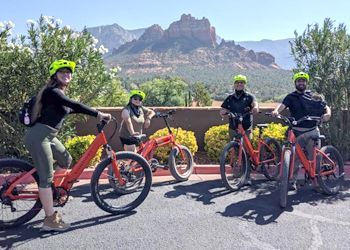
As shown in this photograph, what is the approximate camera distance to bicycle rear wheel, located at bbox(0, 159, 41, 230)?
4.70 m

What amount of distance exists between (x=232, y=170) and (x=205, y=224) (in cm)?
154

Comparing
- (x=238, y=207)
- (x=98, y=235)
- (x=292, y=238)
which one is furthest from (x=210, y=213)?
(x=98, y=235)

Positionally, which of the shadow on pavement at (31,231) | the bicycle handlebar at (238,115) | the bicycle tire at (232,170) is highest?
the bicycle handlebar at (238,115)

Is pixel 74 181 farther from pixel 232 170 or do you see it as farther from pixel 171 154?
pixel 232 170

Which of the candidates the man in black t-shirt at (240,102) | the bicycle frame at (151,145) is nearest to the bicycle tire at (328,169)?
the man in black t-shirt at (240,102)

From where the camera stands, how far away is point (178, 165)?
6934mm

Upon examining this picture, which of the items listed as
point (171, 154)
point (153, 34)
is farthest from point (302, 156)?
point (153, 34)

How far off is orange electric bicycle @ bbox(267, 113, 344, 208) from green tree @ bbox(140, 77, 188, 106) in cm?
2512

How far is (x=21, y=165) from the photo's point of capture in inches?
185

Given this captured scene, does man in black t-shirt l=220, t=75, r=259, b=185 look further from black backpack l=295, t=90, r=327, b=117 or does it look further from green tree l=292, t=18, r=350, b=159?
green tree l=292, t=18, r=350, b=159

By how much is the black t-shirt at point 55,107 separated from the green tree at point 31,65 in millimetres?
2510

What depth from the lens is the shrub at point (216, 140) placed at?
7797 mm

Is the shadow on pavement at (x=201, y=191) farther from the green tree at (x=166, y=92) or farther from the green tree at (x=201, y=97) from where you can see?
the green tree at (x=201, y=97)

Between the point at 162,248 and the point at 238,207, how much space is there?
1.58 meters
